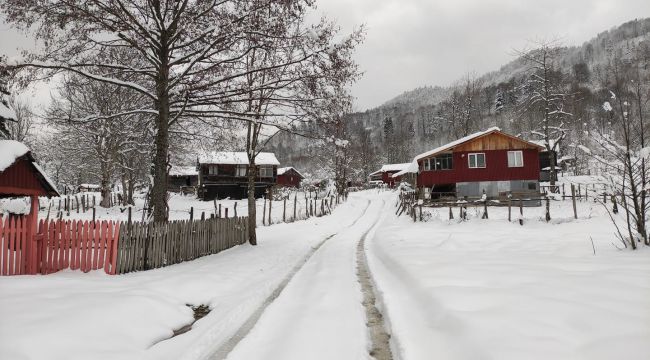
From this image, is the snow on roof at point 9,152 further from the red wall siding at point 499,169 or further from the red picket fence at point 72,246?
the red wall siding at point 499,169

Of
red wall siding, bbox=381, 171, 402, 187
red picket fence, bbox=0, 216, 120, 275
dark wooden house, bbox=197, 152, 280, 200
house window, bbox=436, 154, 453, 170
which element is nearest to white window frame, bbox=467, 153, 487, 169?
house window, bbox=436, 154, 453, 170

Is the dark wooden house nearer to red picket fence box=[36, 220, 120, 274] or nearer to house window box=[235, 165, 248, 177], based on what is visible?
house window box=[235, 165, 248, 177]

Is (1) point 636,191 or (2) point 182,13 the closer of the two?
(1) point 636,191

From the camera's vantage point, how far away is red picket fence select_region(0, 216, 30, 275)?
8141 mm

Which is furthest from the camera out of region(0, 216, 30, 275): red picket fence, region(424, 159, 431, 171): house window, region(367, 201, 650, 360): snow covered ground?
region(424, 159, 431, 171): house window

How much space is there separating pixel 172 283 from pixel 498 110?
121 metres

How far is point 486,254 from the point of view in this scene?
9.38 metres

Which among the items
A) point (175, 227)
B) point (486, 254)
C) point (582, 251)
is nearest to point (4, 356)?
point (175, 227)

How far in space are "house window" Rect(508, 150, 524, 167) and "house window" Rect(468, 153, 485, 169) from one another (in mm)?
2447

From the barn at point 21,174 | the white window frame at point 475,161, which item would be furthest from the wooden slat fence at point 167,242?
the white window frame at point 475,161

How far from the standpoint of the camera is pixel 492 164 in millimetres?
35625

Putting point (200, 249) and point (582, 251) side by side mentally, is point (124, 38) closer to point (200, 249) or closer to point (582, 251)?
point (200, 249)

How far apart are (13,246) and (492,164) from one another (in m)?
35.7

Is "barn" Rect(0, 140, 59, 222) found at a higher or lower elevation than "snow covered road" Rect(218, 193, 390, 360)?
higher
